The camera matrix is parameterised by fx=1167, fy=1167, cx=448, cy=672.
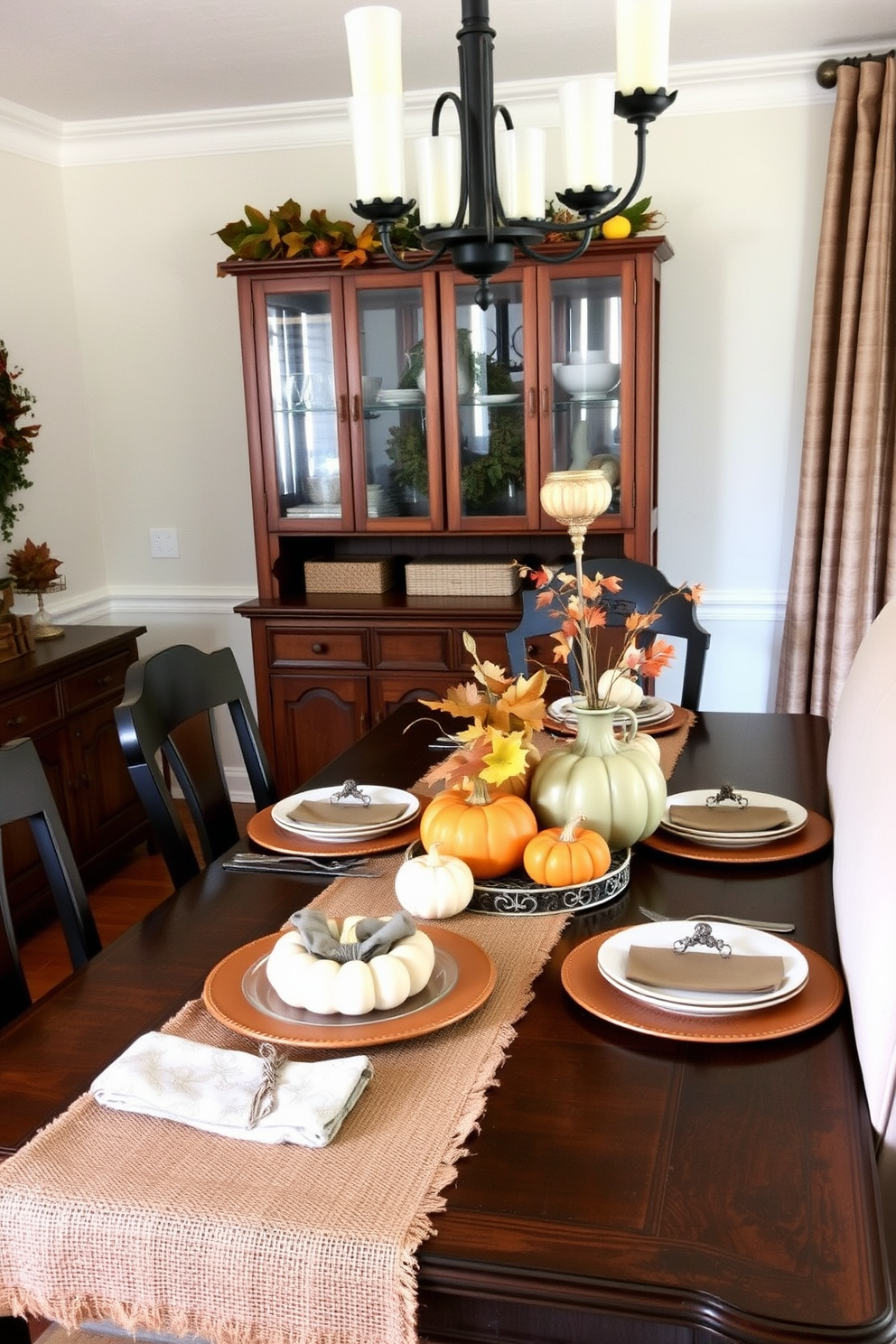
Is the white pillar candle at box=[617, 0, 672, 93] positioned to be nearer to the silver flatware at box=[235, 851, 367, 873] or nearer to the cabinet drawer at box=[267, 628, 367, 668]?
the silver flatware at box=[235, 851, 367, 873]

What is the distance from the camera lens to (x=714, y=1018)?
116cm

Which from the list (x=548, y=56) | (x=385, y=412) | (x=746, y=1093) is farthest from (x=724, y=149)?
(x=746, y=1093)

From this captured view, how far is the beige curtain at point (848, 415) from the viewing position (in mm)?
3143

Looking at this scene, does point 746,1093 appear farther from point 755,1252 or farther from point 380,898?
point 380,898

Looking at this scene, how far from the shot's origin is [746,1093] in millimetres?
1047

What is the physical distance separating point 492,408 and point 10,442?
1357 mm

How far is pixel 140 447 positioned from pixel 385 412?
1067mm

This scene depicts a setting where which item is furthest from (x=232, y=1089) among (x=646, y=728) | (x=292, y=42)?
(x=292, y=42)

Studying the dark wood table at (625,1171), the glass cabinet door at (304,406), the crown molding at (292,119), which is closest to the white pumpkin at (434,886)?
the dark wood table at (625,1171)

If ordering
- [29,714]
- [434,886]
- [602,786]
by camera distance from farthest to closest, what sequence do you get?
1. [29,714]
2. [602,786]
3. [434,886]

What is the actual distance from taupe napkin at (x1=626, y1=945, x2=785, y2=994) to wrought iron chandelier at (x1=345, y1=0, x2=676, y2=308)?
86 cm

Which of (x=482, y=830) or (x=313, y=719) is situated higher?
(x=482, y=830)

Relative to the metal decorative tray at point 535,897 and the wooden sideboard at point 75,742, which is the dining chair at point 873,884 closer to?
the metal decorative tray at point 535,897

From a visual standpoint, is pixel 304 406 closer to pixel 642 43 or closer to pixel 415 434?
pixel 415 434
